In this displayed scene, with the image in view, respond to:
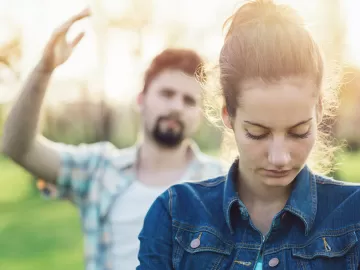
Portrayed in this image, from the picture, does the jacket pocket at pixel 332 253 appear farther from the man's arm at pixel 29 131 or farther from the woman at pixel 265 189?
the man's arm at pixel 29 131

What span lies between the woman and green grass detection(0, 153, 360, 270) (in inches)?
136

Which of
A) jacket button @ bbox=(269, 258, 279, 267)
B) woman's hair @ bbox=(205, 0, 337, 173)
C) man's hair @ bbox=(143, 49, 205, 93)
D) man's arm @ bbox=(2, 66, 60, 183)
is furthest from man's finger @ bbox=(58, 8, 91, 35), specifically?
jacket button @ bbox=(269, 258, 279, 267)

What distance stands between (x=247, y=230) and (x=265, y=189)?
5.5 inches

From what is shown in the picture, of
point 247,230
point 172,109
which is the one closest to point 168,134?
point 172,109

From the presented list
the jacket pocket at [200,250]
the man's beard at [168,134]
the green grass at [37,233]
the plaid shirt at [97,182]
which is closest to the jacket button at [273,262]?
the jacket pocket at [200,250]

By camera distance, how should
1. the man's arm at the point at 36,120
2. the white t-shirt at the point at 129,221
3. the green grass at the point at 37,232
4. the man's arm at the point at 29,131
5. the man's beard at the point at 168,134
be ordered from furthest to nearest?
the green grass at the point at 37,232
the man's beard at the point at 168,134
the white t-shirt at the point at 129,221
the man's arm at the point at 29,131
the man's arm at the point at 36,120

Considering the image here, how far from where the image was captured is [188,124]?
13.1 ft

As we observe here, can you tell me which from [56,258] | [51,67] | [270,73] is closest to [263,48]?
[270,73]

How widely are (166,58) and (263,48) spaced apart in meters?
2.12

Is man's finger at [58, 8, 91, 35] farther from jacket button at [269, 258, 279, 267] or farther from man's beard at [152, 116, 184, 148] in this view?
jacket button at [269, 258, 279, 267]

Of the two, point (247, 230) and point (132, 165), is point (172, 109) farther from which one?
point (247, 230)

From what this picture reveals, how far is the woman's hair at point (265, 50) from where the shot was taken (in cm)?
203

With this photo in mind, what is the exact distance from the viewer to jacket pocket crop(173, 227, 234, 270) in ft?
7.00

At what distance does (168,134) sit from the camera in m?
4.00
